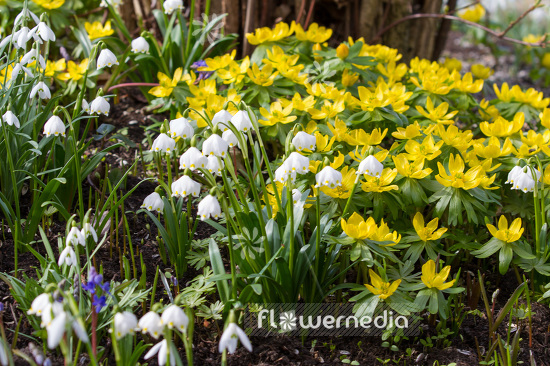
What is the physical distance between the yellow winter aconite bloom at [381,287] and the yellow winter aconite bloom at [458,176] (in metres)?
0.46

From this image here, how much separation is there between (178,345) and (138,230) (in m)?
0.72

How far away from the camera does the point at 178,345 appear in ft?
5.85

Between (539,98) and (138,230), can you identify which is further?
(539,98)

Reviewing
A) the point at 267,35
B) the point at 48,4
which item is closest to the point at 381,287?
the point at 267,35

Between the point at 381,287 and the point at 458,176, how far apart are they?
0.55m

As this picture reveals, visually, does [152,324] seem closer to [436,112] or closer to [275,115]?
[275,115]

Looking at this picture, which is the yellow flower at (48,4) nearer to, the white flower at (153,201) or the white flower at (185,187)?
the white flower at (153,201)

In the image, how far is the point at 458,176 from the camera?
6.73 ft

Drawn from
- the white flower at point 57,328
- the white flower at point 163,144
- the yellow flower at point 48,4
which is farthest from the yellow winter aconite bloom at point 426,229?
the yellow flower at point 48,4

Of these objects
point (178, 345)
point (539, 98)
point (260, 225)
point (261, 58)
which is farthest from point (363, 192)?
point (539, 98)

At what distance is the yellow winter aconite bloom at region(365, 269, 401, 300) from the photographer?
1799mm

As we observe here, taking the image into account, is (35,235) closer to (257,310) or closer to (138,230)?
(138,230)

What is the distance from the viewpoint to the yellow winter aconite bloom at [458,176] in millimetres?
2020

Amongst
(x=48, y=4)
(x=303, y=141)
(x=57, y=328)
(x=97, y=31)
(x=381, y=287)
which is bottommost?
(x=381, y=287)
